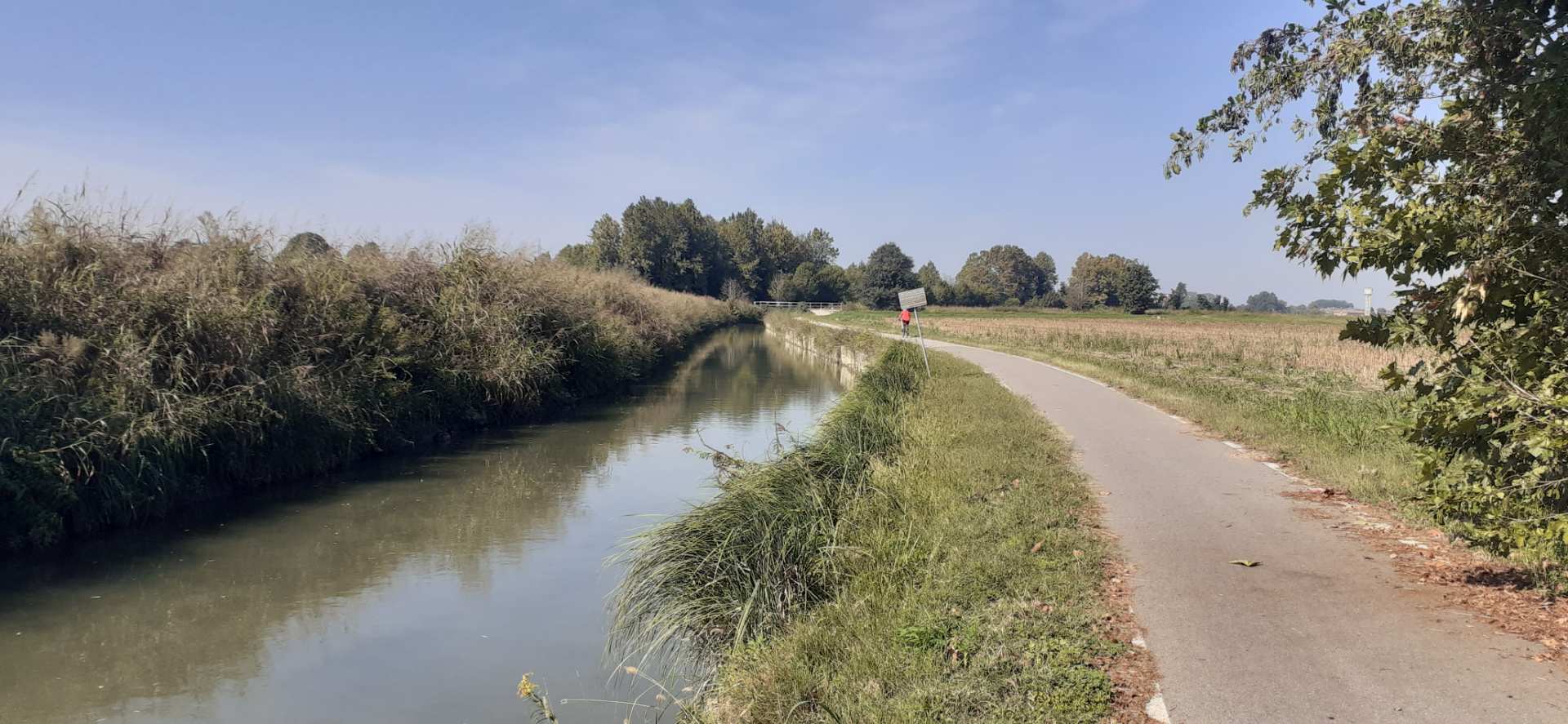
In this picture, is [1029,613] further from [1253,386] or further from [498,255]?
[498,255]

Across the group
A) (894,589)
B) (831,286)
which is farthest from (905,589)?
(831,286)

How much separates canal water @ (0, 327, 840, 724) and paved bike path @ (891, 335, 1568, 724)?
3.91m

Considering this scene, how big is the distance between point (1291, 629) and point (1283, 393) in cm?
1388

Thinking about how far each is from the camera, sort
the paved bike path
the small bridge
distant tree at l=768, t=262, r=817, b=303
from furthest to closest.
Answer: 1. distant tree at l=768, t=262, r=817, b=303
2. the small bridge
3. the paved bike path

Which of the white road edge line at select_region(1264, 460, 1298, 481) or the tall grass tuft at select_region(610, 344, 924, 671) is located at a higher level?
the white road edge line at select_region(1264, 460, 1298, 481)

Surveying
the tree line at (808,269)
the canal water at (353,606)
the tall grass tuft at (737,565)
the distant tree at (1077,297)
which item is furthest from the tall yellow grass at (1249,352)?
the distant tree at (1077,297)

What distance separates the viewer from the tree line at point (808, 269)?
91375 millimetres

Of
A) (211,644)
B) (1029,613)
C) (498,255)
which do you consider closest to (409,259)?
(498,255)

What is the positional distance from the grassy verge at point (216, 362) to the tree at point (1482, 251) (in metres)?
12.0

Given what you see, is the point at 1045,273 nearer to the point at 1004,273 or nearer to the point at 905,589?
the point at 1004,273

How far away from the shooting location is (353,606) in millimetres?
8820

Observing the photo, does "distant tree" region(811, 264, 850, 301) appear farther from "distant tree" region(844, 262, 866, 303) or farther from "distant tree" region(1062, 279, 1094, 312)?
"distant tree" region(1062, 279, 1094, 312)

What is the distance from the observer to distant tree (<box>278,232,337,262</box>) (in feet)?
52.3

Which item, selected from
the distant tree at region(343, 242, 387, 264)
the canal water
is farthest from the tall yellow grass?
the distant tree at region(343, 242, 387, 264)
